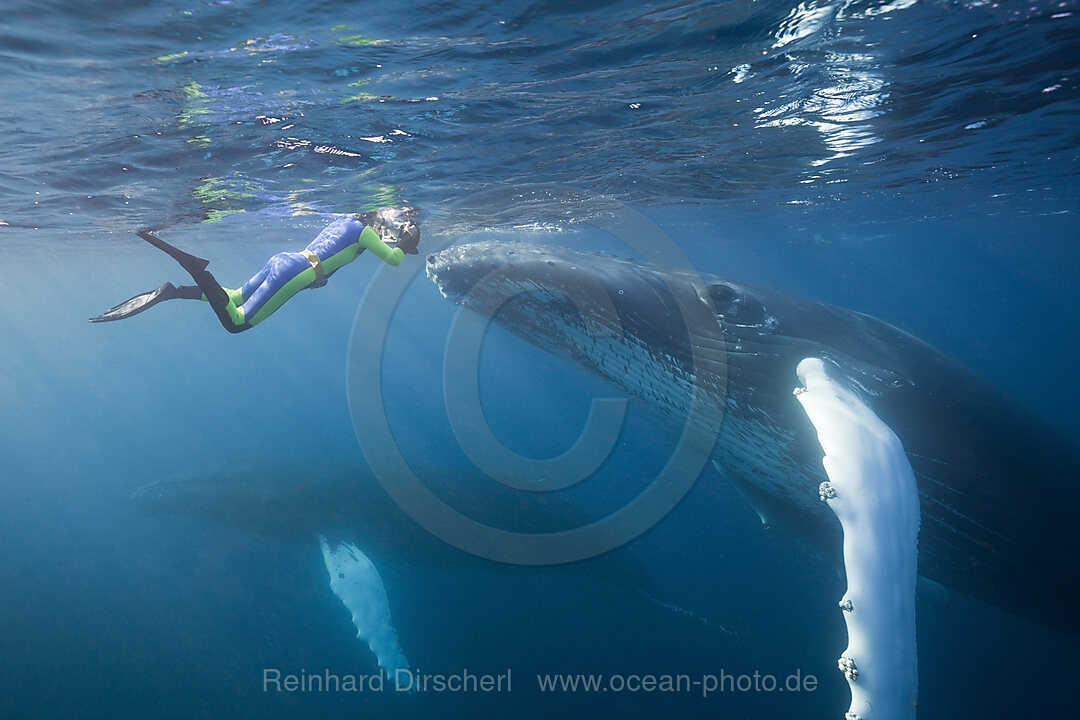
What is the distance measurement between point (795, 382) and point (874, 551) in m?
1.88

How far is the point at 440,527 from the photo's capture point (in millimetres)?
13570

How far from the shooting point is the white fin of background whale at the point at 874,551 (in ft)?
12.4

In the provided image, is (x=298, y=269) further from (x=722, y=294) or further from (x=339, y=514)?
(x=339, y=514)

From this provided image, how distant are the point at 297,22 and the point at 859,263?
78.2 m

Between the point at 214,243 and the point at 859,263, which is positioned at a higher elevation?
the point at 214,243

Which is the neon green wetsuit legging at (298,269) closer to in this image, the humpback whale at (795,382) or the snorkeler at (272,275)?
the snorkeler at (272,275)

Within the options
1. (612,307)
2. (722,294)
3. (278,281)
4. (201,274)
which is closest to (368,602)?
(278,281)

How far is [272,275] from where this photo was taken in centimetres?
570

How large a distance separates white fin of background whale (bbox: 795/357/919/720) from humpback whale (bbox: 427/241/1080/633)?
972 mm

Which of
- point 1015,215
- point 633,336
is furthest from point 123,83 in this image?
point 1015,215

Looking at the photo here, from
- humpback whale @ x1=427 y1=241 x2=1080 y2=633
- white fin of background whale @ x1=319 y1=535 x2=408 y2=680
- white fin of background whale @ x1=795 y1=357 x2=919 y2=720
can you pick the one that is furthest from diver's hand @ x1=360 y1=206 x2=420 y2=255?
white fin of background whale @ x1=319 y1=535 x2=408 y2=680

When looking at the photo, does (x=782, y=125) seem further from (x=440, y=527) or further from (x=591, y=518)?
(x=440, y=527)

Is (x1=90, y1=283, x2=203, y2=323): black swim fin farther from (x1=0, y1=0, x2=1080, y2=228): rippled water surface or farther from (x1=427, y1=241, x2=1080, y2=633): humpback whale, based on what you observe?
(x1=0, y1=0, x2=1080, y2=228): rippled water surface

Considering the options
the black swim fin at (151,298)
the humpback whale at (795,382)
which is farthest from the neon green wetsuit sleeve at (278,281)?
the humpback whale at (795,382)
